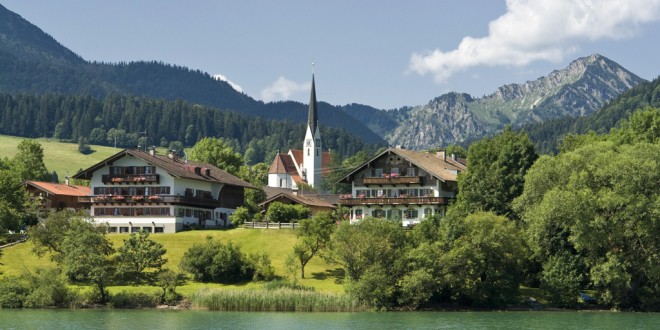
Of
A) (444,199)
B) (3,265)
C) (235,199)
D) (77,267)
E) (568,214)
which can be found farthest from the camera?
(235,199)

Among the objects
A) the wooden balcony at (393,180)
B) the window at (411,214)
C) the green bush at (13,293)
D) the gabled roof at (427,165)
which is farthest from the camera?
the window at (411,214)

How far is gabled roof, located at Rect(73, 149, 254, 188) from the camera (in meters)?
102

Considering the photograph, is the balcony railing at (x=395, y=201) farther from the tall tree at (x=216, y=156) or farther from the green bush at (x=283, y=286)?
the tall tree at (x=216, y=156)

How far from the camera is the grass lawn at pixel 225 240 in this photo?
78.5 m

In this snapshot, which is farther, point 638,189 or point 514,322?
point 638,189

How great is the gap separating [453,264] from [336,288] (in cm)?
1121

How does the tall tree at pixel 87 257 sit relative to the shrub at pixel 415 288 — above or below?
above

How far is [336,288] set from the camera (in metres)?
76.9

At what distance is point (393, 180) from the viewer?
99.6 m

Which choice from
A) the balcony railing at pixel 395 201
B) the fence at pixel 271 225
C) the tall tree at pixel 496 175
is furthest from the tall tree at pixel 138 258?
the tall tree at pixel 496 175

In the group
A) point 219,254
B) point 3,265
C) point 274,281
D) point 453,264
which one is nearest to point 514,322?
point 453,264

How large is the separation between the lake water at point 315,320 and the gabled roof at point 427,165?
101 feet

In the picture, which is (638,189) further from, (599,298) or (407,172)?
(407,172)

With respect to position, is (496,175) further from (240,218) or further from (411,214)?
(240,218)
